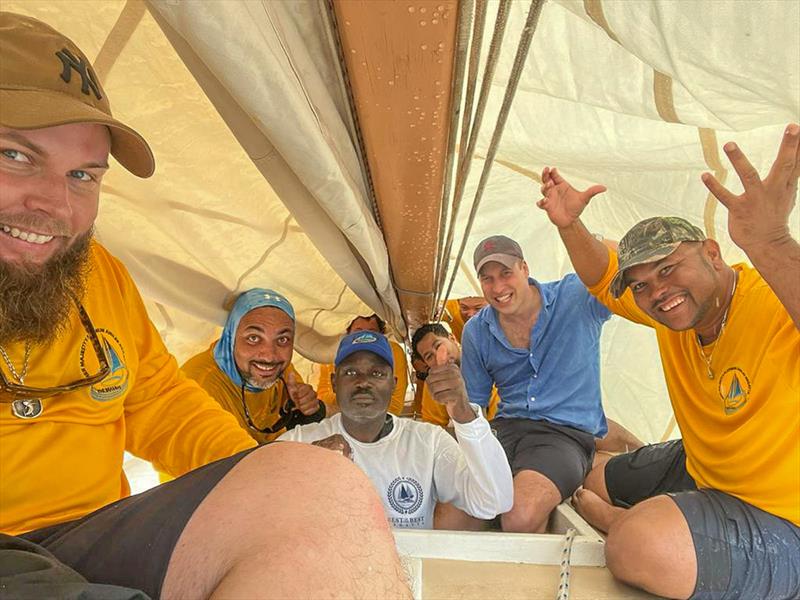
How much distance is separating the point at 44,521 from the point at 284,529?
20.1 inches

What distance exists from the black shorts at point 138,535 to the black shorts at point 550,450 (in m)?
1.55

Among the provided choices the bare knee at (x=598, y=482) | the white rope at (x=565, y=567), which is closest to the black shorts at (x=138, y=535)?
the white rope at (x=565, y=567)

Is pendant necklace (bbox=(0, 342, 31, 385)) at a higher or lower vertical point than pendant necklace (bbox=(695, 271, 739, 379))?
lower

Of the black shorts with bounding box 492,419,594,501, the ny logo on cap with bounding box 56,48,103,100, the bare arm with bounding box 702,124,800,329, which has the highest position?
the ny logo on cap with bounding box 56,48,103,100

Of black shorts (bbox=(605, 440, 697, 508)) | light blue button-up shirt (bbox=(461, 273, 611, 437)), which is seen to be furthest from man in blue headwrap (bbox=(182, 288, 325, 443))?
black shorts (bbox=(605, 440, 697, 508))

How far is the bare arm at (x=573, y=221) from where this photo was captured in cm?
185

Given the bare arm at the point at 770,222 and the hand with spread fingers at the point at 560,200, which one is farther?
the hand with spread fingers at the point at 560,200

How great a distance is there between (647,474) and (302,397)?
4.53 feet

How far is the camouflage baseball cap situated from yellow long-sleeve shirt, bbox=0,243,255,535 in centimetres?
109

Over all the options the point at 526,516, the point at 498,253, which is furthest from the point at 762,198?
the point at 498,253

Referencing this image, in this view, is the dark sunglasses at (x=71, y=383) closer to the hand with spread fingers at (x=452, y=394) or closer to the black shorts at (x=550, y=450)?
the hand with spread fingers at (x=452, y=394)

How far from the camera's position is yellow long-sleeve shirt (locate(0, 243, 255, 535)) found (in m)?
0.89

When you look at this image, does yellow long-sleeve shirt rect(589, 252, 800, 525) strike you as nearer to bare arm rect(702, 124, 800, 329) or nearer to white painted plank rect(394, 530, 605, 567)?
bare arm rect(702, 124, 800, 329)

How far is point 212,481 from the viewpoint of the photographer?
72cm
